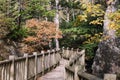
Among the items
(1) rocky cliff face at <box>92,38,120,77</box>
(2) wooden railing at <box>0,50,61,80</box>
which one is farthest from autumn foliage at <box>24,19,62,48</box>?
(1) rocky cliff face at <box>92,38,120,77</box>

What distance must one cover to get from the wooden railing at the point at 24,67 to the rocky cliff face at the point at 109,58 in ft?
9.77

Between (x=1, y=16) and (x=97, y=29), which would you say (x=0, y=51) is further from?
(x=97, y=29)

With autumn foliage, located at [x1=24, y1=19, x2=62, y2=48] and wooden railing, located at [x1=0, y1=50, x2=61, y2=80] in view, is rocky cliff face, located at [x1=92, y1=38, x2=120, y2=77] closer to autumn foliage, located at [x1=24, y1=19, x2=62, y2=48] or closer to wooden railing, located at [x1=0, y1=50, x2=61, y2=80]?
wooden railing, located at [x1=0, y1=50, x2=61, y2=80]

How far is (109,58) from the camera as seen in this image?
14523 mm

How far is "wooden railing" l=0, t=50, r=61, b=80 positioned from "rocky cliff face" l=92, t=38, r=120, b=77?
9.77 ft

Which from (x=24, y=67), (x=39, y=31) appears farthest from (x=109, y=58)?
(x=39, y=31)

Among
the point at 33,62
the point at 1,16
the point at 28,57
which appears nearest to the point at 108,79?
the point at 28,57

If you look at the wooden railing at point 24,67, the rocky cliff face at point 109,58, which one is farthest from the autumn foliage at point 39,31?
the rocky cliff face at point 109,58

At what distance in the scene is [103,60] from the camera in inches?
579

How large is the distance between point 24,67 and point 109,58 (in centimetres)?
581

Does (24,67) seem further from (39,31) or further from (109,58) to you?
(39,31)

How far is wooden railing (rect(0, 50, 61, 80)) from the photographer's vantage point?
8.10 metres

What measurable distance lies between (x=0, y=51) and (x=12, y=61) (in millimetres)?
10522

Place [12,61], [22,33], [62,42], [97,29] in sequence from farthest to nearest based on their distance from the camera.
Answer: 1. [62,42]
2. [97,29]
3. [22,33]
4. [12,61]
